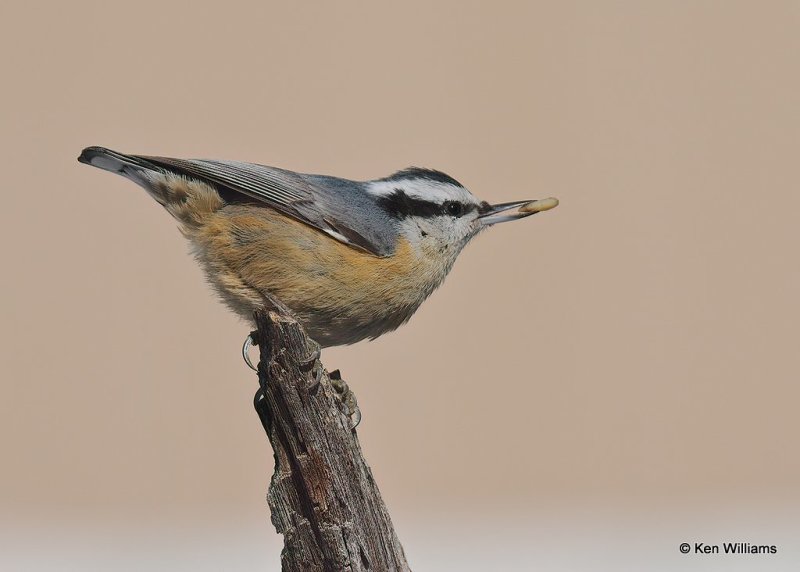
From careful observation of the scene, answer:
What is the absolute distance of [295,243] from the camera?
12.5 feet

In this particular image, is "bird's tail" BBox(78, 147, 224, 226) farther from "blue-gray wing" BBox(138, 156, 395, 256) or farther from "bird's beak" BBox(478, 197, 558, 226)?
"bird's beak" BBox(478, 197, 558, 226)

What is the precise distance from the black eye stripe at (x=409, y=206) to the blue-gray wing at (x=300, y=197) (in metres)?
0.14

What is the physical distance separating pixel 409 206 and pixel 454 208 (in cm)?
20

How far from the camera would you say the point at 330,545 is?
10.1 feet

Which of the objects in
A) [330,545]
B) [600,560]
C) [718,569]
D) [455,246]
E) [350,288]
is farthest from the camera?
[600,560]

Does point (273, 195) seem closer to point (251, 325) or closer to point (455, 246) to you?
point (251, 325)

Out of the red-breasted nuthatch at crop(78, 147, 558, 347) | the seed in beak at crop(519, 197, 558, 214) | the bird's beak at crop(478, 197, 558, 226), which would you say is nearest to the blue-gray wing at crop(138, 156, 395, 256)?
the red-breasted nuthatch at crop(78, 147, 558, 347)

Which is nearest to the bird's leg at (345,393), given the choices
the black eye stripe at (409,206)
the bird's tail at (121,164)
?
the black eye stripe at (409,206)

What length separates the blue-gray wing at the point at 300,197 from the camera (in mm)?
3832

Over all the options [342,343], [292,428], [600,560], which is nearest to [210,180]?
[342,343]

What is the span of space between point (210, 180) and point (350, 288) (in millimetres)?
701

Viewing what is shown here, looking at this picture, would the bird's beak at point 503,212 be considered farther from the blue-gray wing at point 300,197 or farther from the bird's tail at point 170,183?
the bird's tail at point 170,183

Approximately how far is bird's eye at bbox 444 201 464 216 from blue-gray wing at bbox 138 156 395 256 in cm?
31

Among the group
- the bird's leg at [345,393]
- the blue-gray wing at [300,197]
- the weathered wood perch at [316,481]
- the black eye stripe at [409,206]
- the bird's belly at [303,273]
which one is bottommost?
the weathered wood perch at [316,481]
